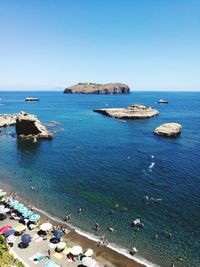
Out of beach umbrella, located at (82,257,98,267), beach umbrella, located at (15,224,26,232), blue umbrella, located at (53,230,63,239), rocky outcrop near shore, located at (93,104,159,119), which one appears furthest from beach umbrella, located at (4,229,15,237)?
rocky outcrop near shore, located at (93,104,159,119)

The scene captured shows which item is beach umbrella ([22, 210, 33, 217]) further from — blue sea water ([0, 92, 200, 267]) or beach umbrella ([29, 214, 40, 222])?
blue sea water ([0, 92, 200, 267])

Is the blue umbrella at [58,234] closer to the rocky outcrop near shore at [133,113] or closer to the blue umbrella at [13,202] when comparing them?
the blue umbrella at [13,202]

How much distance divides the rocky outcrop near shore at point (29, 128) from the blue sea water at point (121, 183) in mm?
4856

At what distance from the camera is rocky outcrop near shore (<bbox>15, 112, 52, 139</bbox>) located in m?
111

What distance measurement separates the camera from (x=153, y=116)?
7205 inches

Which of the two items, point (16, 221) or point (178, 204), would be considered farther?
point (178, 204)

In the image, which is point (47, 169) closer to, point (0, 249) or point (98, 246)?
point (98, 246)

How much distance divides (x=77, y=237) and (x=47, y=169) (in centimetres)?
3327

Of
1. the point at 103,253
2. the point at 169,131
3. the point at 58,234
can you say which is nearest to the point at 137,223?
the point at 103,253

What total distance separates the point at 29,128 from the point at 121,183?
198ft

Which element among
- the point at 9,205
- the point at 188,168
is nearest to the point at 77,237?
the point at 9,205

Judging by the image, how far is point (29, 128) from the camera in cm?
11344

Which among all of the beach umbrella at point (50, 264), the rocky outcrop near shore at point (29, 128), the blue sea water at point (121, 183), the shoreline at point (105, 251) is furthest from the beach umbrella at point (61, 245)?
the rocky outcrop near shore at point (29, 128)

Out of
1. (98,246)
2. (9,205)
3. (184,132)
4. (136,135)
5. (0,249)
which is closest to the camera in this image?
(0,249)
